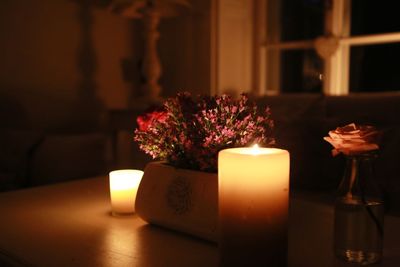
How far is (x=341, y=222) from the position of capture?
2.38ft

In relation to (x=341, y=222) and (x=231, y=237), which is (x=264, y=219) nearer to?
(x=231, y=237)

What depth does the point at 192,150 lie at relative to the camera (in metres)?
0.84

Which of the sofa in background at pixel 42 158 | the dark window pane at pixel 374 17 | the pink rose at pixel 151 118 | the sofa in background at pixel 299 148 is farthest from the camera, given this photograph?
the dark window pane at pixel 374 17

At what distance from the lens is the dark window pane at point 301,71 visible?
2760 millimetres

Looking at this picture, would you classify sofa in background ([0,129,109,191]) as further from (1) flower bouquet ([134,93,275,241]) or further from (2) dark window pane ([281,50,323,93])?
(2) dark window pane ([281,50,323,93])

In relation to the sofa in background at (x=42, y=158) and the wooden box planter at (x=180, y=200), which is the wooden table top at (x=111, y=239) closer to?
the wooden box planter at (x=180, y=200)

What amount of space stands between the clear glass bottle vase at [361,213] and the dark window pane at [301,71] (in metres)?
2.08

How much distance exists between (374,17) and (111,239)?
231 cm

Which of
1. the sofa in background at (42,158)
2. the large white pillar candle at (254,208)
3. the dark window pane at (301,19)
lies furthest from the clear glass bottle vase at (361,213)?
the dark window pane at (301,19)

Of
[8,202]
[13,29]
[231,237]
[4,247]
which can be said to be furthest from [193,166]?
[13,29]

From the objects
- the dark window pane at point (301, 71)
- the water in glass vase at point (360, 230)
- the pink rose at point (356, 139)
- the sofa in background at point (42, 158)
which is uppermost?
the dark window pane at point (301, 71)

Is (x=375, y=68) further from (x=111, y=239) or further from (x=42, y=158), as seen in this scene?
(x=111, y=239)

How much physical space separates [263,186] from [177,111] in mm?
303

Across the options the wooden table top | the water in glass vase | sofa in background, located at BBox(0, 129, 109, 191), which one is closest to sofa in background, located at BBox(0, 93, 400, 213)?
sofa in background, located at BBox(0, 129, 109, 191)
